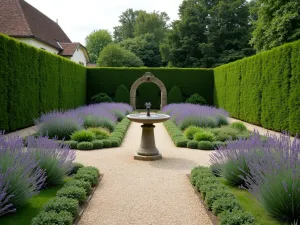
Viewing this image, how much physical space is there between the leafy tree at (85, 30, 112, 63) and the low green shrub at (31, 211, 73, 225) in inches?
2276

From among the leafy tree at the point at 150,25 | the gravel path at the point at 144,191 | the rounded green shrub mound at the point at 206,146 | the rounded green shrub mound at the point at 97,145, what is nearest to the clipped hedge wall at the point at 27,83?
the rounded green shrub mound at the point at 97,145

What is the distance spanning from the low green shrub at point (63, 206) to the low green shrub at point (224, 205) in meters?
1.71

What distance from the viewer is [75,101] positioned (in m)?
19.2

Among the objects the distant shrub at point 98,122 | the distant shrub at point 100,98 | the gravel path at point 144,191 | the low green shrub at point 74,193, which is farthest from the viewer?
the distant shrub at point 100,98

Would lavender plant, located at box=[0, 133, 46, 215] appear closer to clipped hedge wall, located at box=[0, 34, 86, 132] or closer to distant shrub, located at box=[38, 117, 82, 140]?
distant shrub, located at box=[38, 117, 82, 140]

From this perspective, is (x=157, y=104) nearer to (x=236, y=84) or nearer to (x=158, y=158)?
(x=236, y=84)

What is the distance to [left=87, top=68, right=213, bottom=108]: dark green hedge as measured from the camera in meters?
23.8

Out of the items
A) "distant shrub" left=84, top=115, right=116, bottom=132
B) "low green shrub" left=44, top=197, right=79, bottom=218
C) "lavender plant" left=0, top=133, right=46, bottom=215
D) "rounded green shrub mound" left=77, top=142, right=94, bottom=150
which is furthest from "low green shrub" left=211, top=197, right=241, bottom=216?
"distant shrub" left=84, top=115, right=116, bottom=132

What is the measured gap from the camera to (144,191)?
5.00 meters

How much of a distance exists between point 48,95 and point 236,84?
9.43 meters

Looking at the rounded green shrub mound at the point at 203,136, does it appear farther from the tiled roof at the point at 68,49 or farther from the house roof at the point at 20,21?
the tiled roof at the point at 68,49

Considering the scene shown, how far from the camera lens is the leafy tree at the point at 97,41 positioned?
60375mm

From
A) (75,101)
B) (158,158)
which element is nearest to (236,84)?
(75,101)

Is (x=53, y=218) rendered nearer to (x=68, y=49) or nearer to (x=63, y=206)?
(x=63, y=206)
